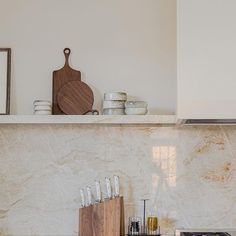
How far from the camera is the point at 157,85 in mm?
2412

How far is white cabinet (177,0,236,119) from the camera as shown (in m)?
2.03

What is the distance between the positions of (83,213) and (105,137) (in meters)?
0.43

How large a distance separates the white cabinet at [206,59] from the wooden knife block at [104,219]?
564 millimetres

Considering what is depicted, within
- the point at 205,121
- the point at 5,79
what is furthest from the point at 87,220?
the point at 5,79

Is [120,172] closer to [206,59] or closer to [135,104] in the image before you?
[135,104]

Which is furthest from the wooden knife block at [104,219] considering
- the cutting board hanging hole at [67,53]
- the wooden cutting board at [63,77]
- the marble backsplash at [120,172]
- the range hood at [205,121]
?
the cutting board hanging hole at [67,53]

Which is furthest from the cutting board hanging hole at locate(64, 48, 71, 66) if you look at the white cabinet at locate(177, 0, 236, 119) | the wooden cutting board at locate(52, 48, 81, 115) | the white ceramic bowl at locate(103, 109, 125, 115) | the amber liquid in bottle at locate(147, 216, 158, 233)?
the amber liquid in bottle at locate(147, 216, 158, 233)

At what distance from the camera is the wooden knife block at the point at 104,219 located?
212 centimetres

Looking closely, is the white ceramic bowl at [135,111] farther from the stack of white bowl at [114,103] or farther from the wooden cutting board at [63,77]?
the wooden cutting board at [63,77]

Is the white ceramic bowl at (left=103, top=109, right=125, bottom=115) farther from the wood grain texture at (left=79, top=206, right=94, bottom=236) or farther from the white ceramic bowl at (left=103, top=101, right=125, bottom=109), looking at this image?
the wood grain texture at (left=79, top=206, right=94, bottom=236)

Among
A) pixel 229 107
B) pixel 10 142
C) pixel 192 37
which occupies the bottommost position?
pixel 10 142

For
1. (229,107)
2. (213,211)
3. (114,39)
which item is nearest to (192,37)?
(229,107)

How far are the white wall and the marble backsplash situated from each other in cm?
20

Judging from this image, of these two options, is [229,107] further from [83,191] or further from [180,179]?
[83,191]
